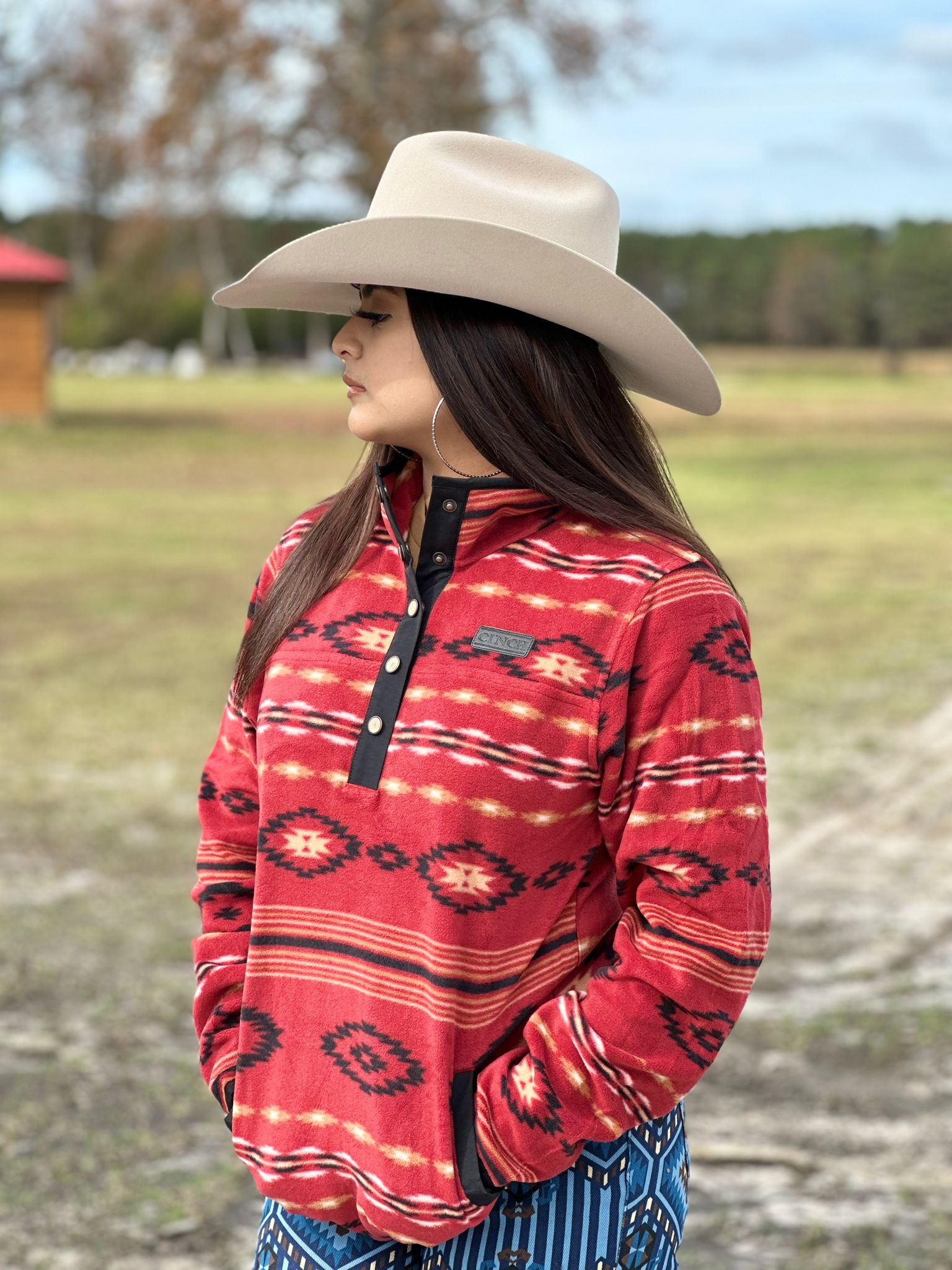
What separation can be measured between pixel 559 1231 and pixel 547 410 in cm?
90

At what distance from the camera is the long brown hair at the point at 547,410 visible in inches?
62.2

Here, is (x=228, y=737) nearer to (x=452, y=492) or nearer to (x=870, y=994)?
(x=452, y=492)

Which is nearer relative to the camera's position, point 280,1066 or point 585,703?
point 585,703

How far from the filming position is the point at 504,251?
5.11ft

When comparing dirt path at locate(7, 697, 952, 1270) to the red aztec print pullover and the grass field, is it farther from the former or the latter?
the red aztec print pullover

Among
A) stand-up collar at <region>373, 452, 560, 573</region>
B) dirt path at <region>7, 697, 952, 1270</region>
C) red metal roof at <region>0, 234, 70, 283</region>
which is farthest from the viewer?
red metal roof at <region>0, 234, 70, 283</region>

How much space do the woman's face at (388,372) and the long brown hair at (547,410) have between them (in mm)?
23

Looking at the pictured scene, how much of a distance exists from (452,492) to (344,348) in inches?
8.1

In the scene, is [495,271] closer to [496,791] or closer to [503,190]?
[503,190]

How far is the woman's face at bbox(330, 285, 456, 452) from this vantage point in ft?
5.33

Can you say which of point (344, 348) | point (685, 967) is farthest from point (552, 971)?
point (344, 348)

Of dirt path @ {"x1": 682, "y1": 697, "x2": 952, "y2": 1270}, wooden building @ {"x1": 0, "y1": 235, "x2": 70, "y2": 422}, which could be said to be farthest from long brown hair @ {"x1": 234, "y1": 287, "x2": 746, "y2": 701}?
wooden building @ {"x1": 0, "y1": 235, "x2": 70, "y2": 422}

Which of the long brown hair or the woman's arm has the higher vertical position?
the long brown hair

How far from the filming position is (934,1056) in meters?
3.91
